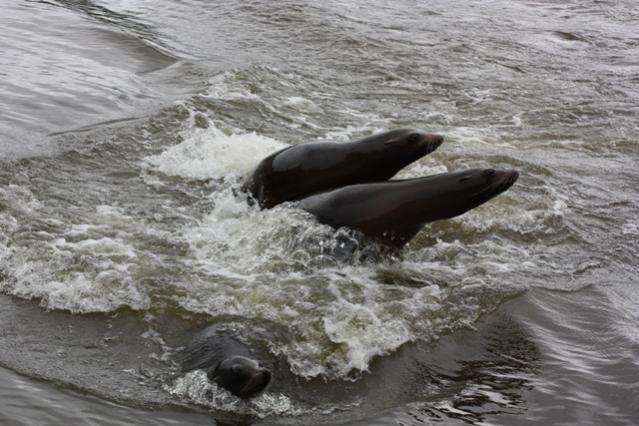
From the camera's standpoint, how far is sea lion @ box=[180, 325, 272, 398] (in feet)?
13.9

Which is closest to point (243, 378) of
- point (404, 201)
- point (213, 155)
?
point (404, 201)

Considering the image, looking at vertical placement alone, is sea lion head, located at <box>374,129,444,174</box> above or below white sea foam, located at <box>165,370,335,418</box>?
above

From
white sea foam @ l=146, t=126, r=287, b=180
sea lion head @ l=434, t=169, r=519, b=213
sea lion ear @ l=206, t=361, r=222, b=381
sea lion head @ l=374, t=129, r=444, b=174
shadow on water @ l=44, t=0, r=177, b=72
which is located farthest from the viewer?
shadow on water @ l=44, t=0, r=177, b=72

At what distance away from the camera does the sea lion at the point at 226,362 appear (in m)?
4.23

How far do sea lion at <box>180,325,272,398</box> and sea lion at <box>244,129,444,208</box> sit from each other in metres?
1.70

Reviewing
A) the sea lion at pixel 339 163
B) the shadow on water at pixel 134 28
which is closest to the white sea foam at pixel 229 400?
the sea lion at pixel 339 163

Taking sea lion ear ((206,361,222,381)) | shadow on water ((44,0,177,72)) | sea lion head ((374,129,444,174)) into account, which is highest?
sea lion head ((374,129,444,174))

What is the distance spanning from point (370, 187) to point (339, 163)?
440 mm

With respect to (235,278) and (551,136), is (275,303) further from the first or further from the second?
(551,136)

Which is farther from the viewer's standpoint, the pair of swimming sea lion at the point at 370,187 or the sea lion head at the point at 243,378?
the pair of swimming sea lion at the point at 370,187

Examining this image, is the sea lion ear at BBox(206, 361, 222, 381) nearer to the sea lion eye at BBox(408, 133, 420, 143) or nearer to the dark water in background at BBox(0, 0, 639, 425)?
the dark water in background at BBox(0, 0, 639, 425)

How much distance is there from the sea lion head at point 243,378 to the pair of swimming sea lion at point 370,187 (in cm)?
39

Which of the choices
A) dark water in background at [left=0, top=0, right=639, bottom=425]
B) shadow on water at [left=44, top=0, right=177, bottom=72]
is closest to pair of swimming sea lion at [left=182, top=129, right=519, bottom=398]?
dark water in background at [left=0, top=0, right=639, bottom=425]

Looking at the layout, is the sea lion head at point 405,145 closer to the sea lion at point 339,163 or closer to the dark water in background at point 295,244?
the sea lion at point 339,163
